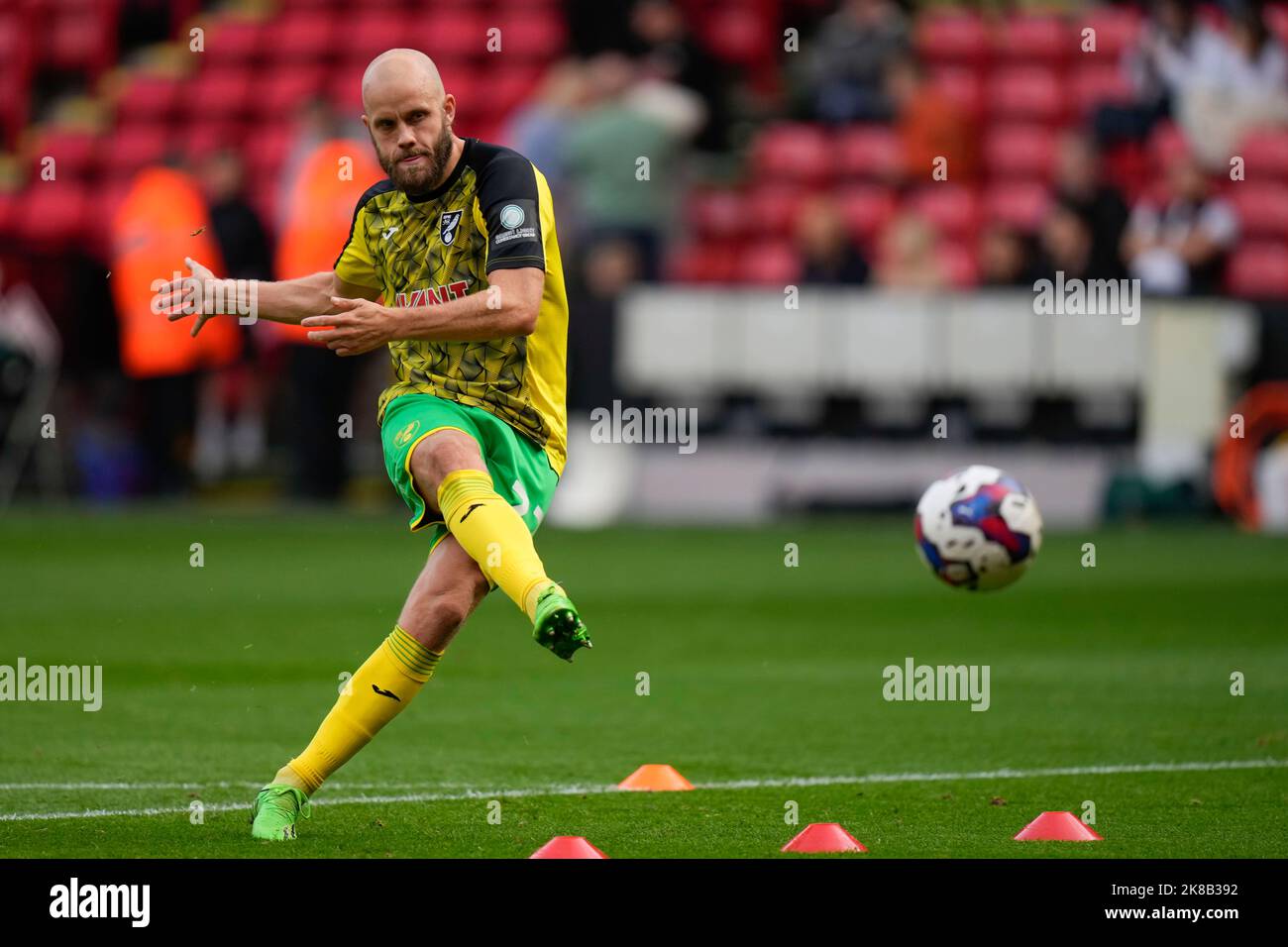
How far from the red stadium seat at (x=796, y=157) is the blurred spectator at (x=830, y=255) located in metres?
3.00

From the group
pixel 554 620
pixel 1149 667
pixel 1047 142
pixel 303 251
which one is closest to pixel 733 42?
pixel 1047 142

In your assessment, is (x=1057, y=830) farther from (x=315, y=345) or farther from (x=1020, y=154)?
(x=1020, y=154)

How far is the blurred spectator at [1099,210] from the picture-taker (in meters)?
17.5

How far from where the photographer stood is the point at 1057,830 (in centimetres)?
625

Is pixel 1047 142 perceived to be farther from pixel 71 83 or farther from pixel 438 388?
pixel 438 388

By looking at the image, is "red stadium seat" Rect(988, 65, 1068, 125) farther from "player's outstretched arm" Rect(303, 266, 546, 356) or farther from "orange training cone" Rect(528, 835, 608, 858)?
"orange training cone" Rect(528, 835, 608, 858)

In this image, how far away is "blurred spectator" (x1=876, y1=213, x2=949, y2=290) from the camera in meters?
17.9

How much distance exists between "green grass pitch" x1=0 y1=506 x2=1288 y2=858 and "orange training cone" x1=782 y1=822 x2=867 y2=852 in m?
0.08

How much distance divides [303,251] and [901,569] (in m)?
5.91

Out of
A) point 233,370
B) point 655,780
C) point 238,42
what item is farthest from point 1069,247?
point 655,780

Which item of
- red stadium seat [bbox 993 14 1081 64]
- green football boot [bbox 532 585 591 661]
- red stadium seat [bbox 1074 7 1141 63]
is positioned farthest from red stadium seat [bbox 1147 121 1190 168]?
green football boot [bbox 532 585 591 661]

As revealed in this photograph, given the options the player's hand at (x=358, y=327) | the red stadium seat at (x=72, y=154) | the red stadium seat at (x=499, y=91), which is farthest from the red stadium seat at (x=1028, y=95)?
the player's hand at (x=358, y=327)

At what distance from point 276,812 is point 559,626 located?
110 cm

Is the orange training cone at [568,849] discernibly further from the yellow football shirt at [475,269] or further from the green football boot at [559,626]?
the yellow football shirt at [475,269]
